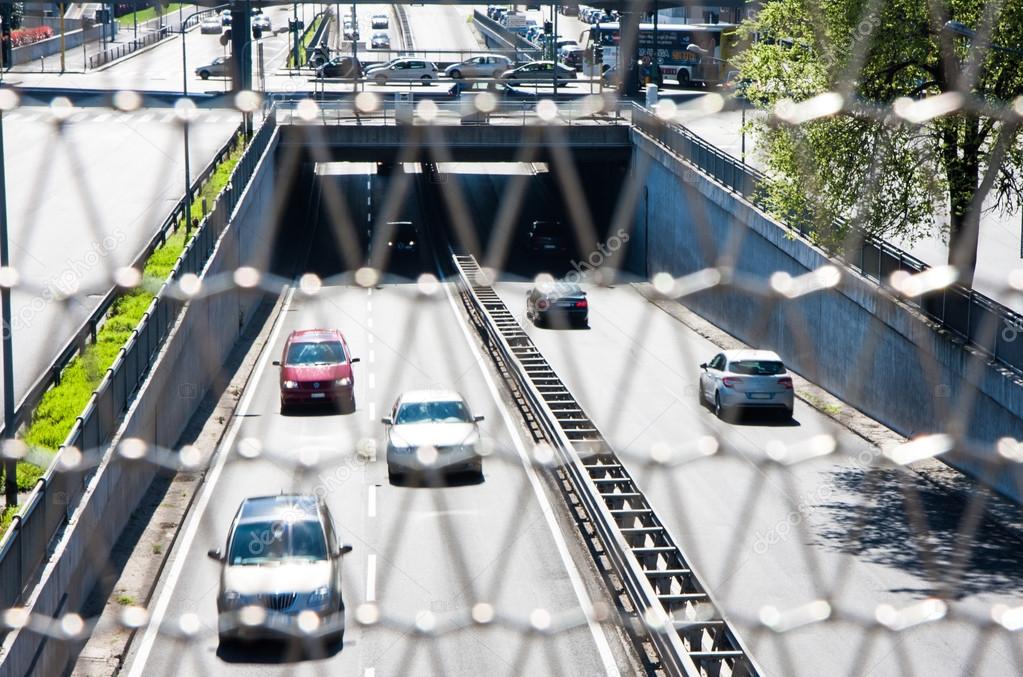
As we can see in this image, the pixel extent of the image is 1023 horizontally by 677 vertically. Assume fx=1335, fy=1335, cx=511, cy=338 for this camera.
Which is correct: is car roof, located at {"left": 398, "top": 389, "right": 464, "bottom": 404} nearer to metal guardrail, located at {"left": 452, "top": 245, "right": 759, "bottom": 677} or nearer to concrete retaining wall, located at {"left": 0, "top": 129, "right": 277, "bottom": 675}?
metal guardrail, located at {"left": 452, "top": 245, "right": 759, "bottom": 677}

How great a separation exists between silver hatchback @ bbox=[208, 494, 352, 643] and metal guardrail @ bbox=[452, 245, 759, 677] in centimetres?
301

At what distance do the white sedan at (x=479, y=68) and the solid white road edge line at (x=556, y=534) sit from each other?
40561mm

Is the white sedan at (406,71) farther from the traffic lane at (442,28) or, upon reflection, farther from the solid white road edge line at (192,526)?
the solid white road edge line at (192,526)

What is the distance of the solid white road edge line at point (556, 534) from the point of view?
12750 mm

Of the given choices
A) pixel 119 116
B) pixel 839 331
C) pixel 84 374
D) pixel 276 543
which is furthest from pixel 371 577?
pixel 119 116

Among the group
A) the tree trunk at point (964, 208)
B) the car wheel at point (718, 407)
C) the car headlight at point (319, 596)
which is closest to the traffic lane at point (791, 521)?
the car wheel at point (718, 407)

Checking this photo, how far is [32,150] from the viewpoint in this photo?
156 ft

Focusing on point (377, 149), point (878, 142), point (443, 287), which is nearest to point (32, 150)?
point (377, 149)

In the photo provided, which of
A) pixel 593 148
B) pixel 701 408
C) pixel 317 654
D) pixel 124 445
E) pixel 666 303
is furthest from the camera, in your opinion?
pixel 593 148

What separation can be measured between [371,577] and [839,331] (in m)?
12.7

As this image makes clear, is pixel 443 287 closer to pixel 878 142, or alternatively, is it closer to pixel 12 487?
pixel 878 142

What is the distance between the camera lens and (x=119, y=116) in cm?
5631

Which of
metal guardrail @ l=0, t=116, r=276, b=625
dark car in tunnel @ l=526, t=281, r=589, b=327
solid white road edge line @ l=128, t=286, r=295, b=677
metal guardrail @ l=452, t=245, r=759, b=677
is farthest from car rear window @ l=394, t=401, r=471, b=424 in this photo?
dark car in tunnel @ l=526, t=281, r=589, b=327

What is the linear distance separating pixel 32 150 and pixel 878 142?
35201 millimetres
